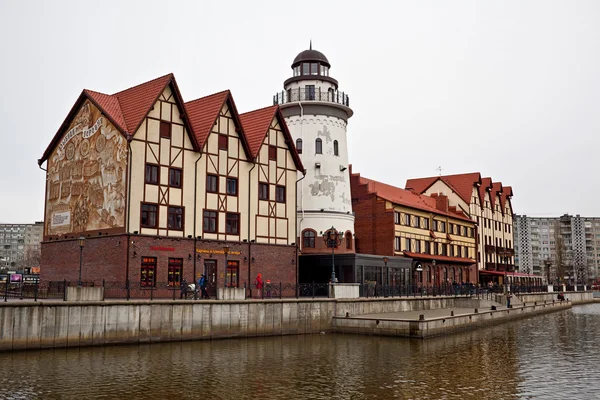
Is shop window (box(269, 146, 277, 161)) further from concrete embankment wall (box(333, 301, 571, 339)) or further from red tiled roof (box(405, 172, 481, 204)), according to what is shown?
red tiled roof (box(405, 172, 481, 204))

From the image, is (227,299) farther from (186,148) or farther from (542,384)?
(542,384)

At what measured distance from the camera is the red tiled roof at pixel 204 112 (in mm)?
41312

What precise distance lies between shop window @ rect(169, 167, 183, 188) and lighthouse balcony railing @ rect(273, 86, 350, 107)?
16.1 meters

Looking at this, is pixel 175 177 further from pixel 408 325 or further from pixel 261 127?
pixel 408 325

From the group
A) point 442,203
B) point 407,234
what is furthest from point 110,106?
point 442,203

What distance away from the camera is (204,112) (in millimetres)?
43062

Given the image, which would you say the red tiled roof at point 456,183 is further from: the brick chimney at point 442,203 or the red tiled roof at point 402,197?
the brick chimney at point 442,203

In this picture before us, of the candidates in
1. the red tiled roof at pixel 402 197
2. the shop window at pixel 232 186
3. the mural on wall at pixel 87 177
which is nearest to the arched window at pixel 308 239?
the shop window at pixel 232 186

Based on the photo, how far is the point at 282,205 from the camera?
45.9 metres

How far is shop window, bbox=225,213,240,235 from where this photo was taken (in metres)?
42.0

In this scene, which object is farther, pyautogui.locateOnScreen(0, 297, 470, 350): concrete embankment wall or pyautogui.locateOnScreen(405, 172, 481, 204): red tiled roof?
pyautogui.locateOnScreen(405, 172, 481, 204): red tiled roof

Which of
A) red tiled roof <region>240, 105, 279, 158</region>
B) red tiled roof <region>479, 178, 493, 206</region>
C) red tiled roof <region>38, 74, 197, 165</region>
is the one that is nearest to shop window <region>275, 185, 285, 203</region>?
red tiled roof <region>240, 105, 279, 158</region>

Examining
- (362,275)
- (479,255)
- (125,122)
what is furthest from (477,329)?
(479,255)

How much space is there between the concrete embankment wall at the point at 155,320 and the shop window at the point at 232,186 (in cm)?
970
